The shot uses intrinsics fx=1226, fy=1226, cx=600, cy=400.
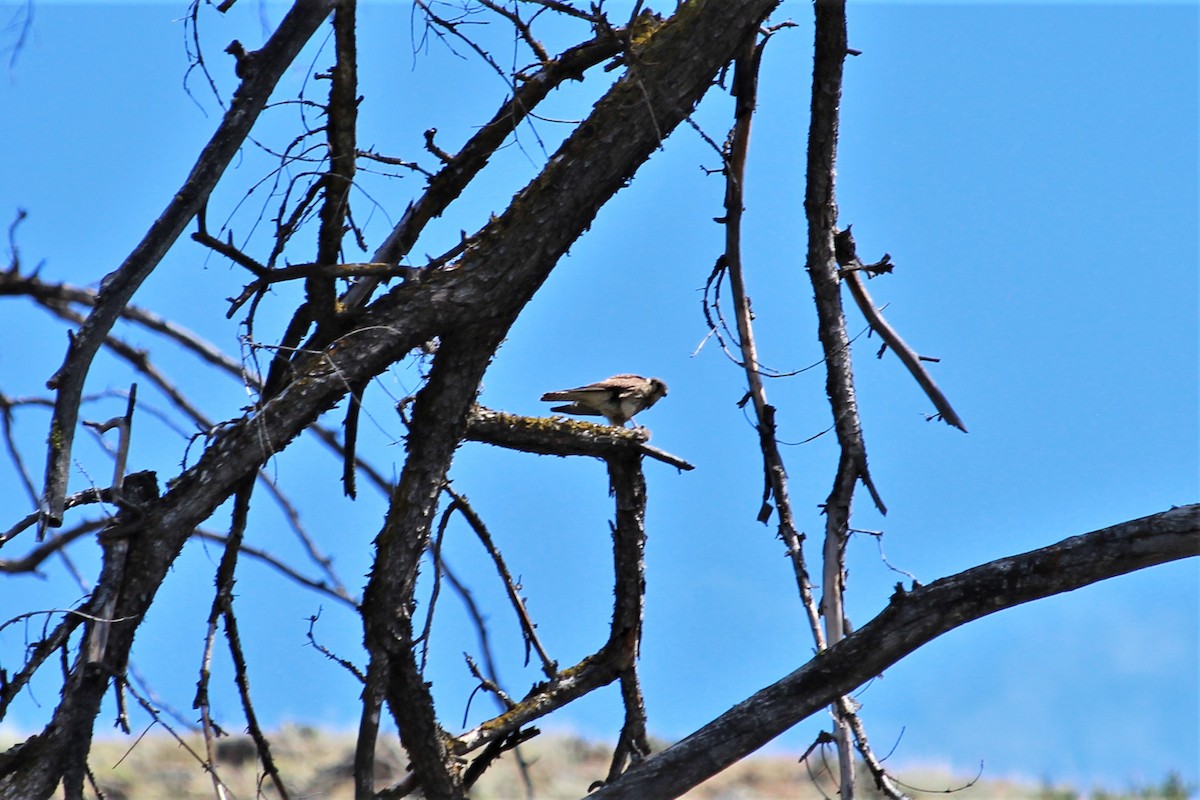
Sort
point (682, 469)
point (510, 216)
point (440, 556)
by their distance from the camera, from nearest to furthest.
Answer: point (510, 216), point (440, 556), point (682, 469)

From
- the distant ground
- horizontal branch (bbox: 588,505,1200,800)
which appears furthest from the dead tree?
the distant ground

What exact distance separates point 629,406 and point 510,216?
6.99 ft

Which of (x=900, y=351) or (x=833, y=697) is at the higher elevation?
(x=900, y=351)

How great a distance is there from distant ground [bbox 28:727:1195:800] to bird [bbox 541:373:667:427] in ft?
21.4

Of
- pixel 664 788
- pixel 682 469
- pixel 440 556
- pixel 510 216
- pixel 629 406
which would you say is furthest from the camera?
pixel 629 406

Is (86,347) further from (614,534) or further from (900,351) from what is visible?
(900,351)

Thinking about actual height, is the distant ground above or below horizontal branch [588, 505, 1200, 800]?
above

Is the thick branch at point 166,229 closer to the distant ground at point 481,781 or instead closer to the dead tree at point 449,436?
the dead tree at point 449,436

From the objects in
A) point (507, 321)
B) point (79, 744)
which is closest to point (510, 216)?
point (507, 321)

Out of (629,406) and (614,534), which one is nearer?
(614,534)

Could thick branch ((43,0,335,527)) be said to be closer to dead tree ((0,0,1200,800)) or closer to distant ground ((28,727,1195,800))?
dead tree ((0,0,1200,800))

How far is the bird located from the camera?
5.36 m

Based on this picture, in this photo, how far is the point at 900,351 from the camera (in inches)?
179

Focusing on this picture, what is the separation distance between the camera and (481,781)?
1335 cm
